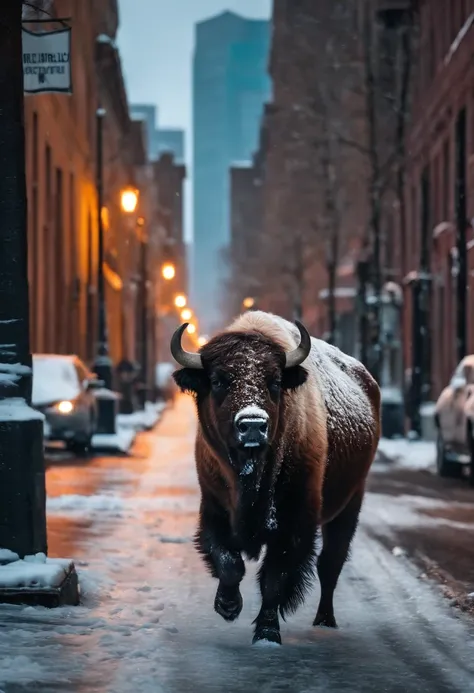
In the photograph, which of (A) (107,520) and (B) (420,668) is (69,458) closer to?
(A) (107,520)

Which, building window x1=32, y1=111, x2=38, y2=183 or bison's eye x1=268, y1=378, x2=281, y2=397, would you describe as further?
building window x1=32, y1=111, x2=38, y2=183

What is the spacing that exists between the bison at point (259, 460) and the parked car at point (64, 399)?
16686 mm

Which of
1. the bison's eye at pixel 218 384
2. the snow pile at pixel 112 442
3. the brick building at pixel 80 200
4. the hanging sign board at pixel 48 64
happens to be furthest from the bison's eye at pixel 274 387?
the snow pile at pixel 112 442

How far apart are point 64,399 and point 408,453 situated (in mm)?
7114

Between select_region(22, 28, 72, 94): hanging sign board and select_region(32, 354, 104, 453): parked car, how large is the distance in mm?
10387

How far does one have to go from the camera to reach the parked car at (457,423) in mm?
20062

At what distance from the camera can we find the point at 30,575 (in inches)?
306

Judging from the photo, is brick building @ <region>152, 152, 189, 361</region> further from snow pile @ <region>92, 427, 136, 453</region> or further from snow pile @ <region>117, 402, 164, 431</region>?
snow pile @ <region>92, 427, 136, 453</region>

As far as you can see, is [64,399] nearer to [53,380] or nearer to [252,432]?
[53,380]

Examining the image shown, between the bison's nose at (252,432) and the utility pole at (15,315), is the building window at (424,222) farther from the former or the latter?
the bison's nose at (252,432)

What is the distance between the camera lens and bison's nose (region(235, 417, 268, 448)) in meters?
6.82

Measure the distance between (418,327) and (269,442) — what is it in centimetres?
2648

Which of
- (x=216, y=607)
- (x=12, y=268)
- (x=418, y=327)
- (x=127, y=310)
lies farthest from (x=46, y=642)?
(x=127, y=310)

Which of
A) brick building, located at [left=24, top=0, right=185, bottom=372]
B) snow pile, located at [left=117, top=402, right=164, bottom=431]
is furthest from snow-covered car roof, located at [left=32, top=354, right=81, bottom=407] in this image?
snow pile, located at [left=117, top=402, right=164, bottom=431]
